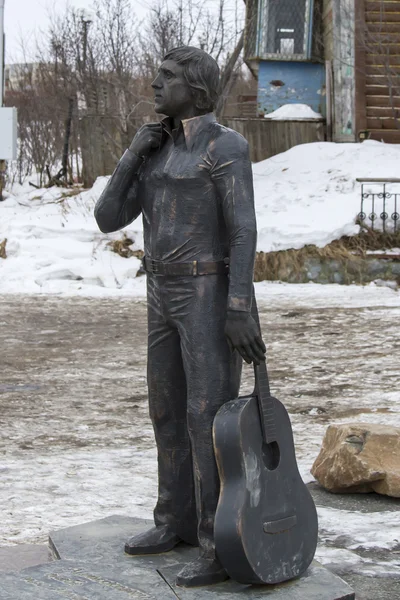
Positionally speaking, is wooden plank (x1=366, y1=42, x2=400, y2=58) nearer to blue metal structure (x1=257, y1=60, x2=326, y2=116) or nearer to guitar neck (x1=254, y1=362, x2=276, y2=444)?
blue metal structure (x1=257, y1=60, x2=326, y2=116)

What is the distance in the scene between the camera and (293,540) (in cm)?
367

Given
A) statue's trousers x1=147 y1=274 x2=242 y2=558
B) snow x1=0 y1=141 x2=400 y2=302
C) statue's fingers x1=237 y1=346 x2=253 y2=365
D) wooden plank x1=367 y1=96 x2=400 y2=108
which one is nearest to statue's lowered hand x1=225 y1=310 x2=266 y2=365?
statue's fingers x1=237 y1=346 x2=253 y2=365

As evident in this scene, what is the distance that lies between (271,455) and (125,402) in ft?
13.0

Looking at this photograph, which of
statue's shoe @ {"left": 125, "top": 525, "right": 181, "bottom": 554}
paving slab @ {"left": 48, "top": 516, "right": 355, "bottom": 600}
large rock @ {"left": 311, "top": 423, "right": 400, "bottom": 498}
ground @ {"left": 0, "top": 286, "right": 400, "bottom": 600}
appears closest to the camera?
paving slab @ {"left": 48, "top": 516, "right": 355, "bottom": 600}

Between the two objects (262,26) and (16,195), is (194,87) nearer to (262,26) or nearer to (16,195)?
(16,195)

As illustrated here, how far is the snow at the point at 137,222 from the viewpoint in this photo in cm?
1449

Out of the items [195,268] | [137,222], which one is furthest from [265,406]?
[137,222]

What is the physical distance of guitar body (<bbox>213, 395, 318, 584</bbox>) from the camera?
3.50m

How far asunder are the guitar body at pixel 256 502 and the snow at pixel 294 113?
56.9 ft

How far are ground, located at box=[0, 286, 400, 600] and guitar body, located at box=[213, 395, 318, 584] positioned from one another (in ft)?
1.79

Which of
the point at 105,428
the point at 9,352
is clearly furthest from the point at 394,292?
the point at 105,428

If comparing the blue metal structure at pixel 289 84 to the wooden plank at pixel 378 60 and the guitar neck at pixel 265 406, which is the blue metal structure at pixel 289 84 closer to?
the wooden plank at pixel 378 60

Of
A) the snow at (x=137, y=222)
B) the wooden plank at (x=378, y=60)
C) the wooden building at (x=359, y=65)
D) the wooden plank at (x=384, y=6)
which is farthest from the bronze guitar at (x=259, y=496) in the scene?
the wooden plank at (x=384, y=6)

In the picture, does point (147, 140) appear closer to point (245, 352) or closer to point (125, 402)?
point (245, 352)
